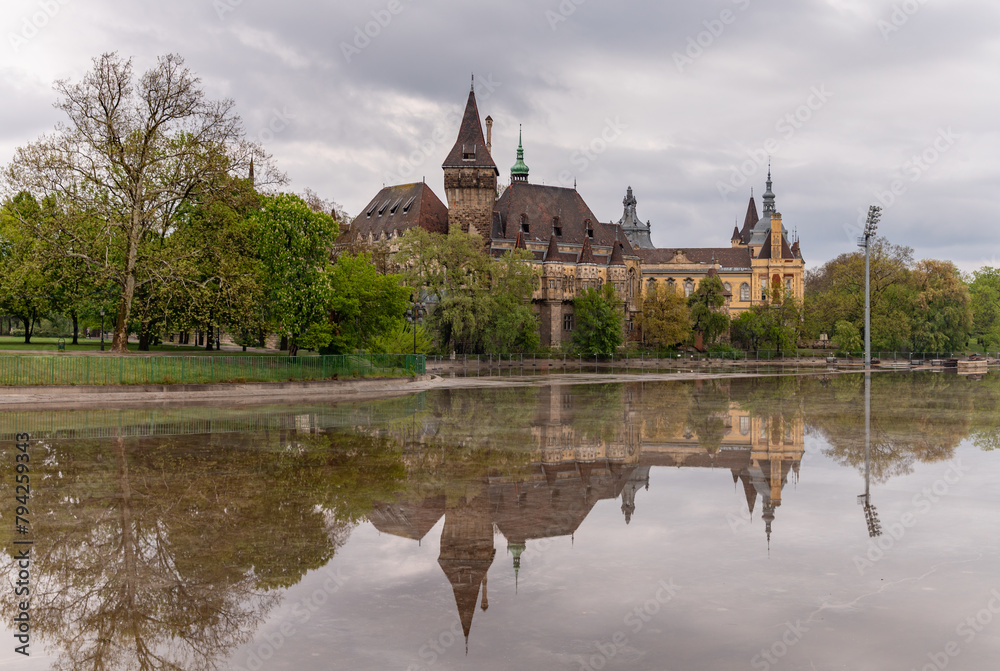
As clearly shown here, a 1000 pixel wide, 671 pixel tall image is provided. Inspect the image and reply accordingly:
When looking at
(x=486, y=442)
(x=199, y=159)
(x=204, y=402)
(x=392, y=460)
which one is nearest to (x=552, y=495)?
(x=392, y=460)

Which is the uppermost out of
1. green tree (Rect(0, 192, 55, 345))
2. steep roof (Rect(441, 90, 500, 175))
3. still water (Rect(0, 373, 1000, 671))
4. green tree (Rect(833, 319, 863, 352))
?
steep roof (Rect(441, 90, 500, 175))

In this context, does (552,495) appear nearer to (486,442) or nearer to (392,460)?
(392,460)

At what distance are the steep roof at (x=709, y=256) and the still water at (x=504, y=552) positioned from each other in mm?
108485

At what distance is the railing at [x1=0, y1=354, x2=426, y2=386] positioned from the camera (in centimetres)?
2792

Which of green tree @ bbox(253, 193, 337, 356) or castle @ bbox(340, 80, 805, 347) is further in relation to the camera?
castle @ bbox(340, 80, 805, 347)

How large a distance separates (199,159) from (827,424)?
28456 millimetres

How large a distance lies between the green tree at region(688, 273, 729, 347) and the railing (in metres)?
55.2

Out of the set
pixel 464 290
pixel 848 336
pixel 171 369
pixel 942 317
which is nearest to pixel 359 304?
pixel 171 369

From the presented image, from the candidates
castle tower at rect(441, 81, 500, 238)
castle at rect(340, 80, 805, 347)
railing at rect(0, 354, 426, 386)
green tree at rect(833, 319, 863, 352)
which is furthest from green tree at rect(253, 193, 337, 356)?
green tree at rect(833, 319, 863, 352)

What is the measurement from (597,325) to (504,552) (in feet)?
223

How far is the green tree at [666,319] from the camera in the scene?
8519 centimetres

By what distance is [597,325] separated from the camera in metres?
76.6

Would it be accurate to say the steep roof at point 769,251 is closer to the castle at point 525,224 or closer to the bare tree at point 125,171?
the castle at point 525,224

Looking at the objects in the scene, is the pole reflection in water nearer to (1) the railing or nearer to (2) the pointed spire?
(1) the railing
